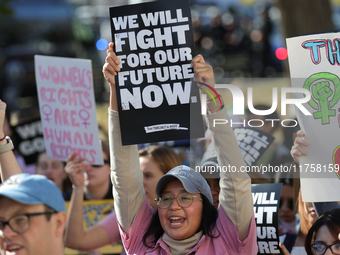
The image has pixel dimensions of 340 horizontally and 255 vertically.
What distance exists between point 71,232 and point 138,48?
131cm

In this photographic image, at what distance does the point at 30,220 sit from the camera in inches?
82.0

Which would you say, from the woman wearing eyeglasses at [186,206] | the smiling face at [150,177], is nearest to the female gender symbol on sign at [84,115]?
the smiling face at [150,177]

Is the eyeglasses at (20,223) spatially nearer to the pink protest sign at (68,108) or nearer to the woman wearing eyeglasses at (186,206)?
the woman wearing eyeglasses at (186,206)

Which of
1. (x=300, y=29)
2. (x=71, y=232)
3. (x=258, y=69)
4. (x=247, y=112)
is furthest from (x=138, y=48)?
(x=258, y=69)

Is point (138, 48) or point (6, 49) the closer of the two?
point (138, 48)

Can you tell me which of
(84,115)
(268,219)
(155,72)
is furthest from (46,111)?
(268,219)

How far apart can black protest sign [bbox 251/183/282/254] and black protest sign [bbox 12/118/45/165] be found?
7.51ft

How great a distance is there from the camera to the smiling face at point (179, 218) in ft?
8.79

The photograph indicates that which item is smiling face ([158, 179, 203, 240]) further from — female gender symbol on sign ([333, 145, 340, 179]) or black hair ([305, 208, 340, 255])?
female gender symbol on sign ([333, 145, 340, 179])

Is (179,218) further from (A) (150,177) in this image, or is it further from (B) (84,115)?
(B) (84,115)

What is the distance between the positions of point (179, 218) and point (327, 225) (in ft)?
2.47

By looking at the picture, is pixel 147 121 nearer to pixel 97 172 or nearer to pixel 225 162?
pixel 225 162

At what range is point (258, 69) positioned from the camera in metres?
10.5

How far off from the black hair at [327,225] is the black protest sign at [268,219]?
0.25 m
